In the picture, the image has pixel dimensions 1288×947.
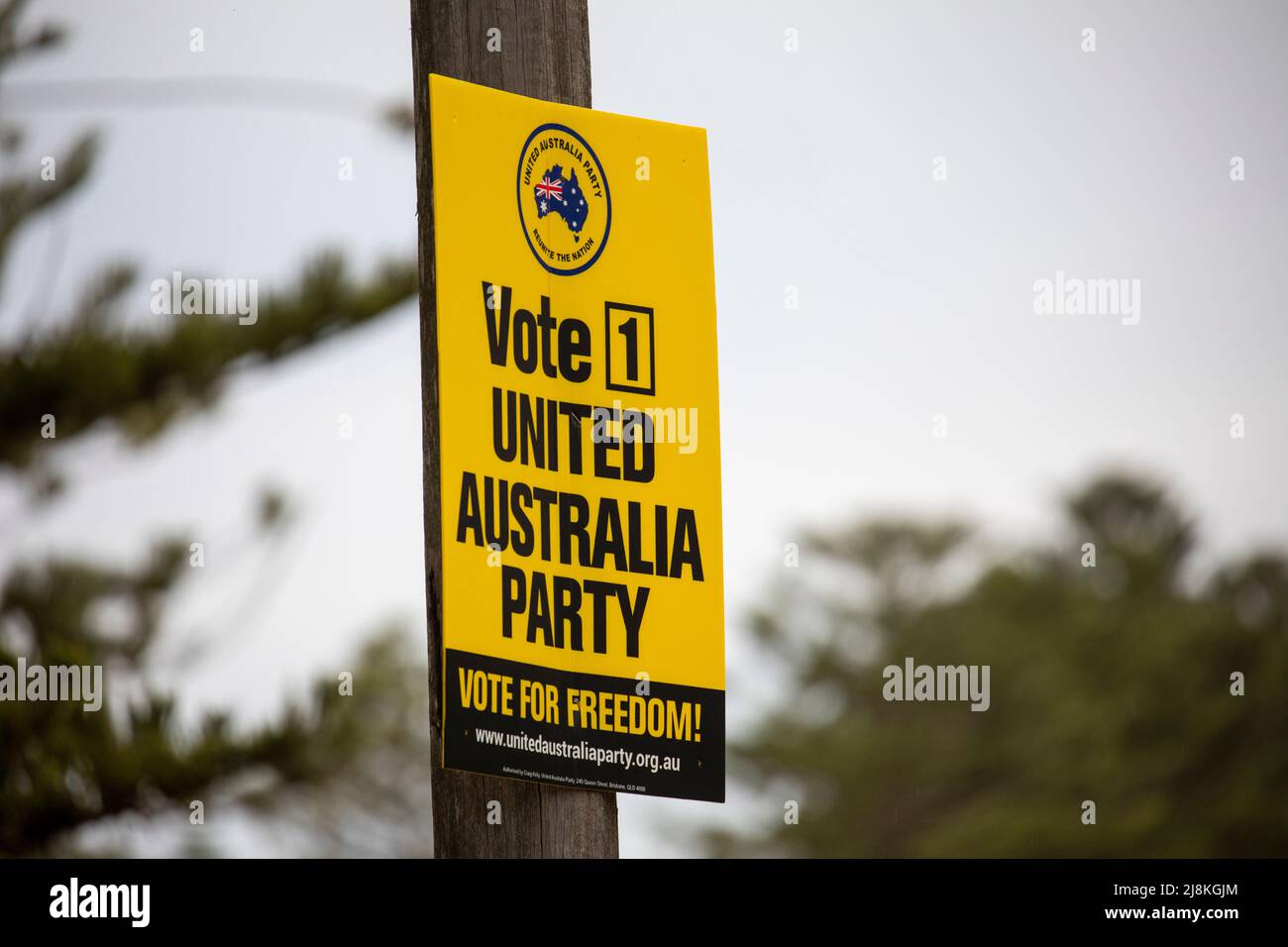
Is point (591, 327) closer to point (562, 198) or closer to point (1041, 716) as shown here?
point (562, 198)

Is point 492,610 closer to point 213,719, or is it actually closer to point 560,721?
point 560,721

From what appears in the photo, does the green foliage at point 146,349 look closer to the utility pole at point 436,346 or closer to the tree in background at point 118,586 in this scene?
the tree in background at point 118,586

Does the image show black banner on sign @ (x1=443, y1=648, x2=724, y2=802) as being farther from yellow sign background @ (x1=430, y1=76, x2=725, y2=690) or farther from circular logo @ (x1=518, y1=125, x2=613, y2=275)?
circular logo @ (x1=518, y1=125, x2=613, y2=275)

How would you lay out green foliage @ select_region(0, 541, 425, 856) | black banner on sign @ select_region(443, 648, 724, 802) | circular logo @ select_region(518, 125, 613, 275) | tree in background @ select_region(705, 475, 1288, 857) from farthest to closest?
tree in background @ select_region(705, 475, 1288, 857), green foliage @ select_region(0, 541, 425, 856), circular logo @ select_region(518, 125, 613, 275), black banner on sign @ select_region(443, 648, 724, 802)

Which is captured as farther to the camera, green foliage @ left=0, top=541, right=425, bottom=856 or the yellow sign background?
green foliage @ left=0, top=541, right=425, bottom=856

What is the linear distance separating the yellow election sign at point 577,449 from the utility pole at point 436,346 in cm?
6

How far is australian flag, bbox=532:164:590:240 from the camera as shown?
3.43 m

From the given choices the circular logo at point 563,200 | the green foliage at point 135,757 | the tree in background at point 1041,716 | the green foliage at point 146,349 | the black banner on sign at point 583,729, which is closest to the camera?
the black banner on sign at point 583,729

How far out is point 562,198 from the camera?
136 inches

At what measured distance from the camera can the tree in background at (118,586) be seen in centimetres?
1076

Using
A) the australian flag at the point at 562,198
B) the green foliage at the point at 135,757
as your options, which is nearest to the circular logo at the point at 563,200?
the australian flag at the point at 562,198

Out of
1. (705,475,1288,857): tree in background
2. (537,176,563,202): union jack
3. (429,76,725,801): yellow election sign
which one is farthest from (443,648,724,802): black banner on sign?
(705,475,1288,857): tree in background

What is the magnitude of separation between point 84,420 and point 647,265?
9765 mm
